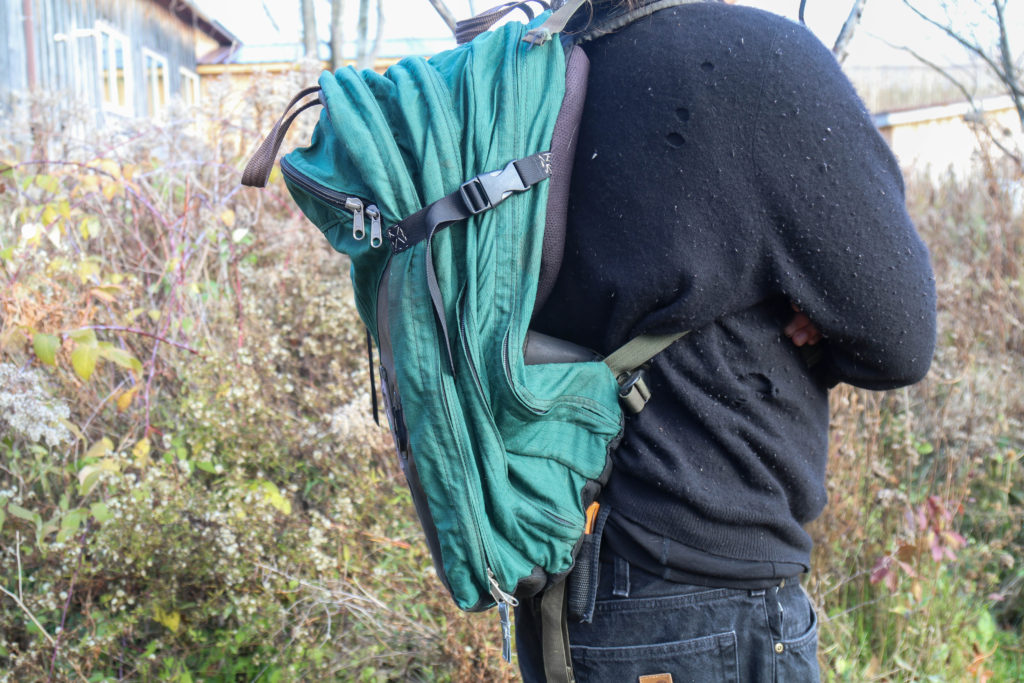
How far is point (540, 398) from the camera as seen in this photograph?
1.13 m

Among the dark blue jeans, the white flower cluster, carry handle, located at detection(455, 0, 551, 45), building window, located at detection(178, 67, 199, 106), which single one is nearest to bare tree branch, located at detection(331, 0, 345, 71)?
the white flower cluster

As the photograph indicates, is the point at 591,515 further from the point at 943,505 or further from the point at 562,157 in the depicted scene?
the point at 943,505

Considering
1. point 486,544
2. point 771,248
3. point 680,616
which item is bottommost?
point 680,616

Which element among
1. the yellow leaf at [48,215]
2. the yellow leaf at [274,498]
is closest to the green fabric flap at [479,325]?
the yellow leaf at [274,498]

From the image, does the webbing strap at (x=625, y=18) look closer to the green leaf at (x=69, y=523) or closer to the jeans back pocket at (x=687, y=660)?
the jeans back pocket at (x=687, y=660)

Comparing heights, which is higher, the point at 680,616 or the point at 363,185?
the point at 363,185

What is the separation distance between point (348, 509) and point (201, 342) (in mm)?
1151

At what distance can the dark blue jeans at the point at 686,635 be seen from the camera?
1.14m

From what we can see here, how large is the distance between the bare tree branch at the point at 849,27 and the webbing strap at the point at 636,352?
161cm

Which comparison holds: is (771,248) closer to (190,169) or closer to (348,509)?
(348,509)

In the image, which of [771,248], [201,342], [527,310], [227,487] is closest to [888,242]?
[771,248]

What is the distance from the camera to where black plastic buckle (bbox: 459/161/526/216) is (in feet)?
3.58

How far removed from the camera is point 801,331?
1.18 meters

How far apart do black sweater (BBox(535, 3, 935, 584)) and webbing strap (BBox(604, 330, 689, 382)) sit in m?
0.02
